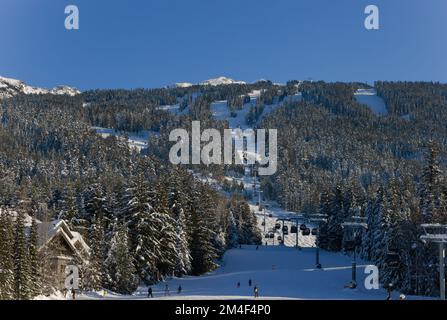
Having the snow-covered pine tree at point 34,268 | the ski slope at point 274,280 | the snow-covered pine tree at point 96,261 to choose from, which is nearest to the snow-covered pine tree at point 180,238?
the ski slope at point 274,280

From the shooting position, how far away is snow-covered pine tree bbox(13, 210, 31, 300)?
2608 centimetres

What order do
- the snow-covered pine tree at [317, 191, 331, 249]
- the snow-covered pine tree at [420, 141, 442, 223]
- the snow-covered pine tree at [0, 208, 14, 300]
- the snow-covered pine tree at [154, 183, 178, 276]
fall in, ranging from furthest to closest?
the snow-covered pine tree at [317, 191, 331, 249], the snow-covered pine tree at [154, 183, 178, 276], the snow-covered pine tree at [420, 141, 442, 223], the snow-covered pine tree at [0, 208, 14, 300]

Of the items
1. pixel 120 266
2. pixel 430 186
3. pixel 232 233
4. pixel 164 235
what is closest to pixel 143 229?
pixel 164 235

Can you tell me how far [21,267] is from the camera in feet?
95.8

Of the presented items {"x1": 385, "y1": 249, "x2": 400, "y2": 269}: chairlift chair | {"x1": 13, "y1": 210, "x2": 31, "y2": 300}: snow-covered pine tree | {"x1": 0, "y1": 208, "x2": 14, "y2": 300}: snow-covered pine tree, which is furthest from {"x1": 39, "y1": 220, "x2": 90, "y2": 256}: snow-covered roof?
{"x1": 385, "y1": 249, "x2": 400, "y2": 269}: chairlift chair

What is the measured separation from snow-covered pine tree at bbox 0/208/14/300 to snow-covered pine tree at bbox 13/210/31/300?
0.25 meters

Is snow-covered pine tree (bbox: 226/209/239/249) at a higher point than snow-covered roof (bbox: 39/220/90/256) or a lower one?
lower

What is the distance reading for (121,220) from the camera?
53.2m

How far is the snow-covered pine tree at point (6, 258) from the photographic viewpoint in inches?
994

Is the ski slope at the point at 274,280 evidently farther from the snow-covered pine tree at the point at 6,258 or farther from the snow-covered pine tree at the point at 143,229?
the snow-covered pine tree at the point at 6,258

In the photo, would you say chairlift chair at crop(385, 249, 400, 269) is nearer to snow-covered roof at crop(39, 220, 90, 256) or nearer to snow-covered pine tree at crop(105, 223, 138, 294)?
snow-covered pine tree at crop(105, 223, 138, 294)

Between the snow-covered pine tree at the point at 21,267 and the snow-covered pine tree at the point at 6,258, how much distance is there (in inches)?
9.9
